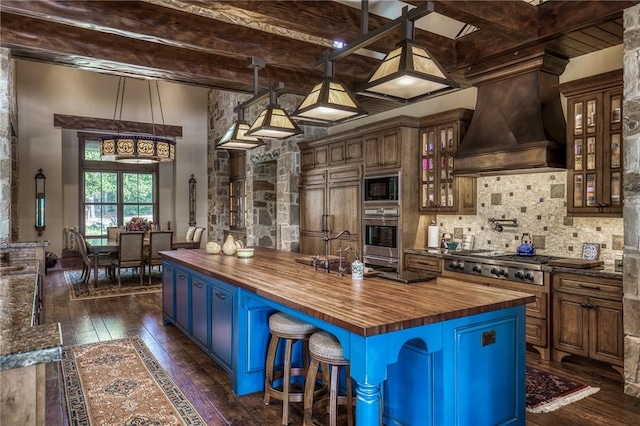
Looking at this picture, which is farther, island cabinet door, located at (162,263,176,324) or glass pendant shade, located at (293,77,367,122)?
island cabinet door, located at (162,263,176,324)

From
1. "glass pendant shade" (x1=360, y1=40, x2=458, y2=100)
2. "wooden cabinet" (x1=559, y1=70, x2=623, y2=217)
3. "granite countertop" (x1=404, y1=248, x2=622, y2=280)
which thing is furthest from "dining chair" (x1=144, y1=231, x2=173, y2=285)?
"wooden cabinet" (x1=559, y1=70, x2=623, y2=217)

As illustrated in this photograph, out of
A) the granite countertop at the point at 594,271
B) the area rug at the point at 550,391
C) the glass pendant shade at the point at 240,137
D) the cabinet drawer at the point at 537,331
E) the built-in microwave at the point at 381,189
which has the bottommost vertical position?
the area rug at the point at 550,391

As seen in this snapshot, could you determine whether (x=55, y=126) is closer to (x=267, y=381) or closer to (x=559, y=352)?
(x=267, y=381)

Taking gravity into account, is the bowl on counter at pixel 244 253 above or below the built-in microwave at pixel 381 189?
below

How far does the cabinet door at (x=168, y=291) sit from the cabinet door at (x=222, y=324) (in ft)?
3.93

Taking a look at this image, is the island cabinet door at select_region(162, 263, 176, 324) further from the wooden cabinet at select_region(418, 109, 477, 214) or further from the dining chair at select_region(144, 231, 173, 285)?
the wooden cabinet at select_region(418, 109, 477, 214)

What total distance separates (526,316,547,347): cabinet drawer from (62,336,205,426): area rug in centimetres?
299

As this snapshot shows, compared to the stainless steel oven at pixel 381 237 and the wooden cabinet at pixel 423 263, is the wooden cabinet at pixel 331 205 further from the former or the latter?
the wooden cabinet at pixel 423 263

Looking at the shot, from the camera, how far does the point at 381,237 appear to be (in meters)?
5.57

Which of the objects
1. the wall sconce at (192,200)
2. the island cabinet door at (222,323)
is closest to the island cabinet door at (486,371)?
the island cabinet door at (222,323)

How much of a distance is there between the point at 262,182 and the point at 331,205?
2.80 meters

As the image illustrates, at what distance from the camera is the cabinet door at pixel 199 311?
368 cm

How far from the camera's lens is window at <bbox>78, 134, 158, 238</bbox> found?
9.97 m

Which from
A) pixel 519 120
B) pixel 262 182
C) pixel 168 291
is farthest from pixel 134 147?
pixel 519 120
